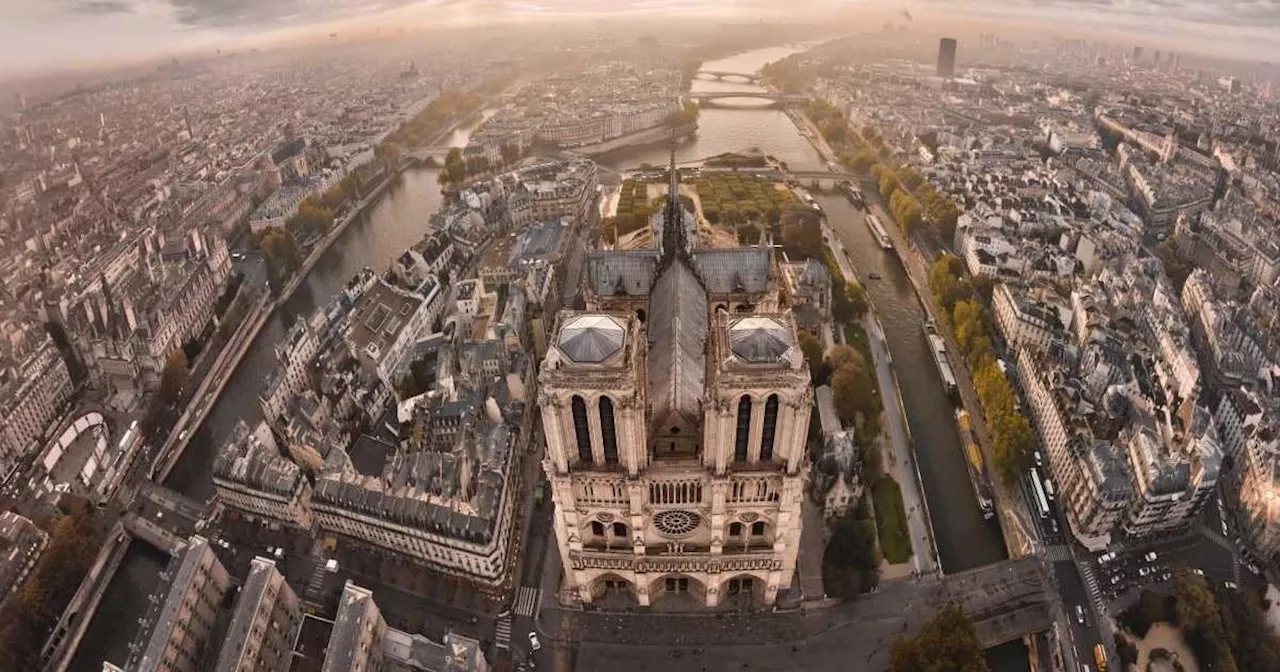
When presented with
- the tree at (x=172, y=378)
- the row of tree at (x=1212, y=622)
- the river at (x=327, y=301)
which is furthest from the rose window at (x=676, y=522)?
the tree at (x=172, y=378)

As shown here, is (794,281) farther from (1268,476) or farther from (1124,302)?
(1268,476)

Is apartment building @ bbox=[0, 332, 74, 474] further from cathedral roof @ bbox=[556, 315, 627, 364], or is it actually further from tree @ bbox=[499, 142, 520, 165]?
tree @ bbox=[499, 142, 520, 165]

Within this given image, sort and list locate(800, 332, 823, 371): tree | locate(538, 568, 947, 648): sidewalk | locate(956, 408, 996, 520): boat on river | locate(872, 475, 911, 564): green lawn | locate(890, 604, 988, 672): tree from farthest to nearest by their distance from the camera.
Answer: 1. locate(800, 332, 823, 371): tree
2. locate(956, 408, 996, 520): boat on river
3. locate(872, 475, 911, 564): green lawn
4. locate(538, 568, 947, 648): sidewalk
5. locate(890, 604, 988, 672): tree

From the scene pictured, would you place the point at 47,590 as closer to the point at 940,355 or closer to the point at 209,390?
the point at 209,390

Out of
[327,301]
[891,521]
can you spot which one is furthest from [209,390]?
[891,521]

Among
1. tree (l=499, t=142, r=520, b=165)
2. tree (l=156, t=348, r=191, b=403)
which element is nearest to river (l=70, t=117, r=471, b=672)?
tree (l=156, t=348, r=191, b=403)

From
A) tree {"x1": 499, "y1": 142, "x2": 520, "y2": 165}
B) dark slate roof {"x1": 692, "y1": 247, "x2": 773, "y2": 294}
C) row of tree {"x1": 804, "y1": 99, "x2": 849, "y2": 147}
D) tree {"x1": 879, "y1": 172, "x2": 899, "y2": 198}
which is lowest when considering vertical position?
dark slate roof {"x1": 692, "y1": 247, "x2": 773, "y2": 294}

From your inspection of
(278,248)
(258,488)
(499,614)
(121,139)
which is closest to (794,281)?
(499,614)
